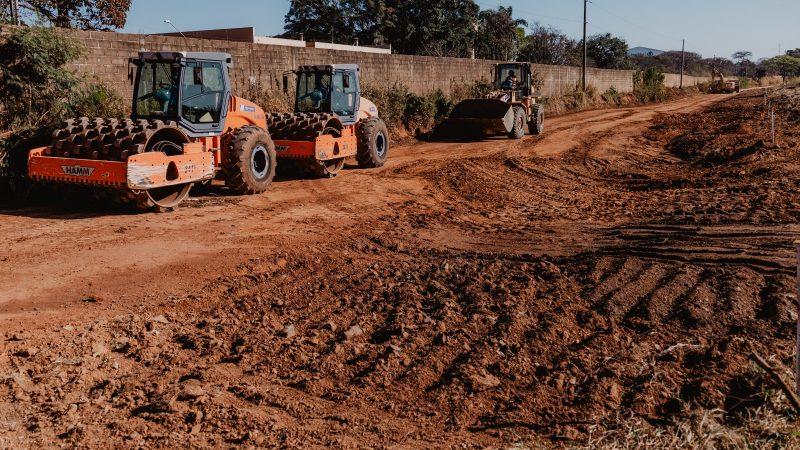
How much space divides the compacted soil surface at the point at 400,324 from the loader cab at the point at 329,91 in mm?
4029

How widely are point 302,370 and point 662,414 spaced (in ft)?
7.84

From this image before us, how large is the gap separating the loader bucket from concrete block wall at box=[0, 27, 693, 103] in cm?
333

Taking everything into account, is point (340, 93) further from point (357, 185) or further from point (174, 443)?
point (174, 443)

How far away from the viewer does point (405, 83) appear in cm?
2544

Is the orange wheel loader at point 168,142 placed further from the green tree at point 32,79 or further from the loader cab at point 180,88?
the green tree at point 32,79

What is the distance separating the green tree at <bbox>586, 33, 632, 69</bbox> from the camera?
207 ft

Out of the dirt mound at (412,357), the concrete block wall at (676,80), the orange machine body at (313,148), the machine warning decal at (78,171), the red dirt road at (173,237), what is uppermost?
the concrete block wall at (676,80)

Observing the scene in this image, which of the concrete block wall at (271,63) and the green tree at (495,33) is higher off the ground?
the green tree at (495,33)

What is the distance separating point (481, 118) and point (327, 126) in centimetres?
823

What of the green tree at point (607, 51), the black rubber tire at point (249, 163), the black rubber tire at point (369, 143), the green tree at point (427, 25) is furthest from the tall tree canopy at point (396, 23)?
the black rubber tire at point (249, 163)

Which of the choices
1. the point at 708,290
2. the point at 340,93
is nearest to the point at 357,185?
the point at 340,93

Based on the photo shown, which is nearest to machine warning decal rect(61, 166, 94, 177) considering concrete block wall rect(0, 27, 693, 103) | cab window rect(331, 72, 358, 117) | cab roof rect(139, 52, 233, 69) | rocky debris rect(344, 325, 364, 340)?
cab roof rect(139, 52, 233, 69)

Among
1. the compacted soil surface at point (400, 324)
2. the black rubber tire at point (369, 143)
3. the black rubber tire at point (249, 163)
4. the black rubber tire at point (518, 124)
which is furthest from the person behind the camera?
the black rubber tire at point (518, 124)

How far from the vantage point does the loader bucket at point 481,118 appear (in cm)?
2111
